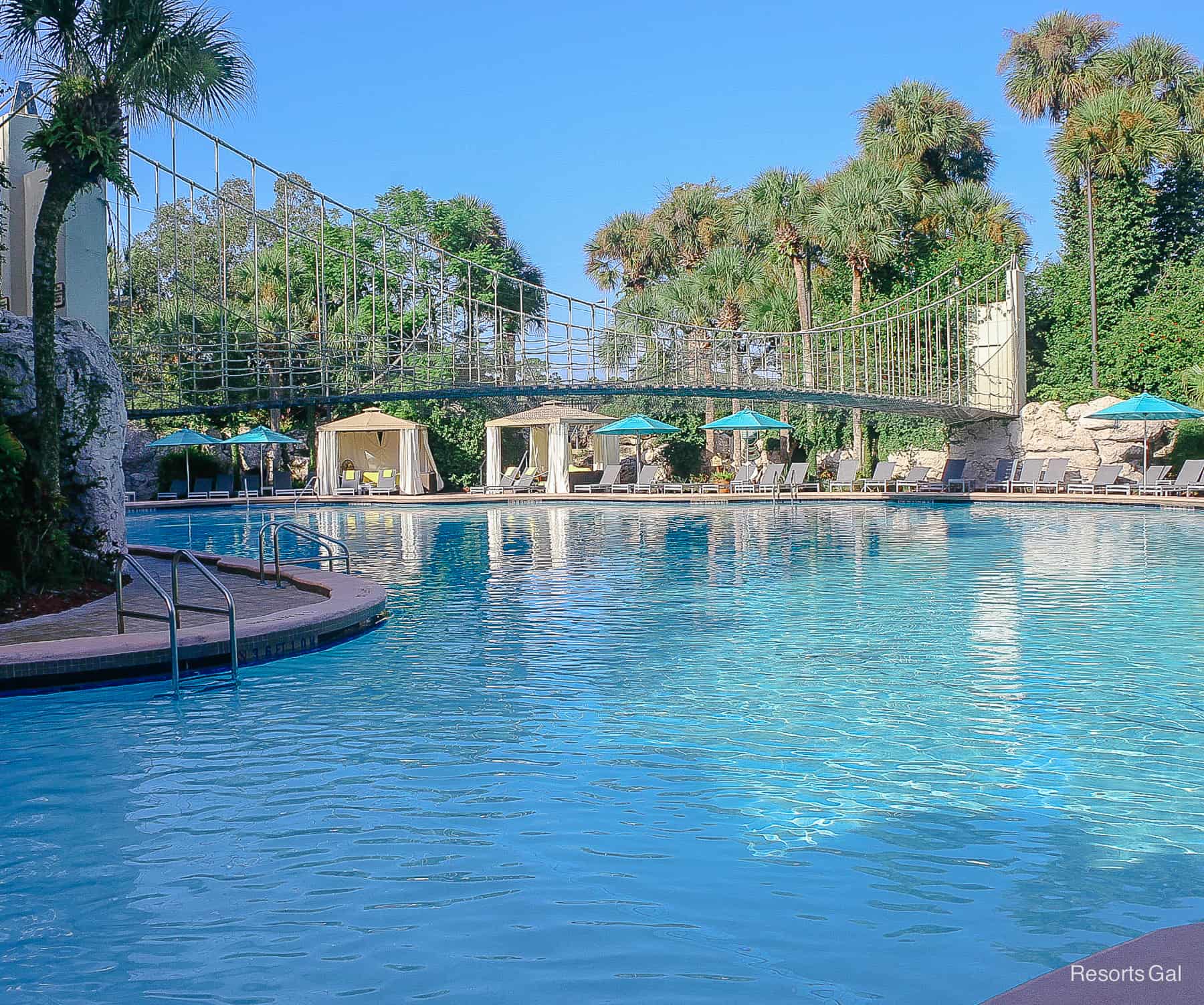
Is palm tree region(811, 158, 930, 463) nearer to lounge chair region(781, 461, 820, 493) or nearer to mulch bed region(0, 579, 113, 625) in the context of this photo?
lounge chair region(781, 461, 820, 493)

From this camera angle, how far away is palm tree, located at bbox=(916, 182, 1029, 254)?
32562 mm

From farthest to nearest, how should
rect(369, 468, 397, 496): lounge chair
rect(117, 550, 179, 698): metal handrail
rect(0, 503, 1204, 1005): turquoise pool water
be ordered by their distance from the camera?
1. rect(369, 468, 397, 496): lounge chair
2. rect(117, 550, 179, 698): metal handrail
3. rect(0, 503, 1204, 1005): turquoise pool water

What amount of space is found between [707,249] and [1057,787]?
37625 millimetres

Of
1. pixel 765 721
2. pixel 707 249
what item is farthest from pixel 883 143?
pixel 765 721

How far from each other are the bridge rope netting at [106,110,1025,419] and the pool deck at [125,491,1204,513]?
2.73 m

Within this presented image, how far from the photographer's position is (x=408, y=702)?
7047mm

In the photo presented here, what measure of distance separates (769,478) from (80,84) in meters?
20.4

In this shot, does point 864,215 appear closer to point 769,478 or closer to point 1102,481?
point 769,478

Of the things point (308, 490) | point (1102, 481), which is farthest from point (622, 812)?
point (308, 490)

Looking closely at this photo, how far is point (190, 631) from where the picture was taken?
8.05 m

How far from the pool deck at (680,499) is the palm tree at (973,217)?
27.1 ft

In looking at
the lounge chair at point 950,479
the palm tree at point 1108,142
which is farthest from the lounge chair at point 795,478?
the palm tree at point 1108,142

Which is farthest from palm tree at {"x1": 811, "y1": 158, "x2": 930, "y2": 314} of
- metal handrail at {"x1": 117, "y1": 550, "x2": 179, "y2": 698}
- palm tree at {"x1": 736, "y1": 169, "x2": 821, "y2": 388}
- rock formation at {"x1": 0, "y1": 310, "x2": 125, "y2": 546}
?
metal handrail at {"x1": 117, "y1": 550, "x2": 179, "y2": 698}

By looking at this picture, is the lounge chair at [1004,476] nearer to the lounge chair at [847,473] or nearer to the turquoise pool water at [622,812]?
the lounge chair at [847,473]
